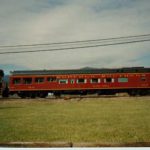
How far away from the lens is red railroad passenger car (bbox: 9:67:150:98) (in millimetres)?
33281

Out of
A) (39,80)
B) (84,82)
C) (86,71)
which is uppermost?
(86,71)

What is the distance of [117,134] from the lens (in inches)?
329

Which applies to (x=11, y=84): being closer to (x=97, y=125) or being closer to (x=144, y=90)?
(x=144, y=90)

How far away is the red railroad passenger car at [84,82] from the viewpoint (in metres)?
33.3

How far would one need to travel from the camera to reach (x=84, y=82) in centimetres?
3378

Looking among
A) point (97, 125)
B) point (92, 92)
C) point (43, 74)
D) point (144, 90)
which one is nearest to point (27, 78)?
point (43, 74)

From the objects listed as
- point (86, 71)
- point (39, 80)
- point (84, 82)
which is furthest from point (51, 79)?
point (86, 71)

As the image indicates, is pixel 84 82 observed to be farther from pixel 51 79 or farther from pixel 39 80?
pixel 39 80

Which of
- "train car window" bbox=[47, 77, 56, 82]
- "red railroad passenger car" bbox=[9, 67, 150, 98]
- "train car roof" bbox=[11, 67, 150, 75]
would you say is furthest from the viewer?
"train car window" bbox=[47, 77, 56, 82]

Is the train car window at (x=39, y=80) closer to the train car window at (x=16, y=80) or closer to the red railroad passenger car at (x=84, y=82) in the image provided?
the red railroad passenger car at (x=84, y=82)

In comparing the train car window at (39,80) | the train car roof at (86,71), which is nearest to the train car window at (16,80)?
the train car roof at (86,71)

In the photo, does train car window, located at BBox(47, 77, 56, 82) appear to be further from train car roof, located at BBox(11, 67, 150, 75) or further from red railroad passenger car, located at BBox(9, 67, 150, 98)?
train car roof, located at BBox(11, 67, 150, 75)

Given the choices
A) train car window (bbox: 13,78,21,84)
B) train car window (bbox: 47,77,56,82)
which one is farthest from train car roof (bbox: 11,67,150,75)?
train car window (bbox: 13,78,21,84)

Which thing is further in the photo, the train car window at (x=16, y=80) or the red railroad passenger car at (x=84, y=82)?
the train car window at (x=16, y=80)
